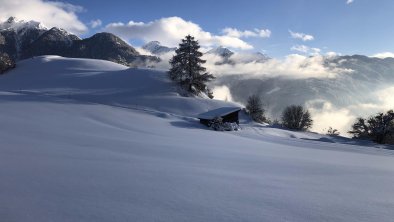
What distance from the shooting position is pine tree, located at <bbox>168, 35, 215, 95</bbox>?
2511 inches

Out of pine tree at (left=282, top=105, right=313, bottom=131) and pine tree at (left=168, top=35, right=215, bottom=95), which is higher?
pine tree at (left=168, top=35, right=215, bottom=95)

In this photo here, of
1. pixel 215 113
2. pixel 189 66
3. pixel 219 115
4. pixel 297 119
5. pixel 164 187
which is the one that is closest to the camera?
pixel 164 187

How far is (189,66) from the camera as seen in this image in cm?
6412

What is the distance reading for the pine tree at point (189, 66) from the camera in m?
63.8

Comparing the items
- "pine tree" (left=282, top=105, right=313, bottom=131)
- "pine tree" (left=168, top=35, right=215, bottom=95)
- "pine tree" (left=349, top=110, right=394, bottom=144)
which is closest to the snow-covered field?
"pine tree" (left=349, top=110, right=394, bottom=144)

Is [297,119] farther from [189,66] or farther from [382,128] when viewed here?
[189,66]

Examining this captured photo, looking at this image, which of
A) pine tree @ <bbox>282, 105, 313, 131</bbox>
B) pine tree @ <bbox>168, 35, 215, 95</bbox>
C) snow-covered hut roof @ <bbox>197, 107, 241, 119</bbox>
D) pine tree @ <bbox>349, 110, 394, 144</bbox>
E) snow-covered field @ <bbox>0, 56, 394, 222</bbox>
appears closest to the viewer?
snow-covered field @ <bbox>0, 56, 394, 222</bbox>

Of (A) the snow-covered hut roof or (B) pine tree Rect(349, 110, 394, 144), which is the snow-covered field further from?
(B) pine tree Rect(349, 110, 394, 144)

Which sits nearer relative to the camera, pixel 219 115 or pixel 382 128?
pixel 219 115

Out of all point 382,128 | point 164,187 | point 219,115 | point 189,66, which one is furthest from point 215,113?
point 164,187

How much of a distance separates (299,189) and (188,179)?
2.99m

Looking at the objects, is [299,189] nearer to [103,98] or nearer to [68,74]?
[103,98]

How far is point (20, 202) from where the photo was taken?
606cm

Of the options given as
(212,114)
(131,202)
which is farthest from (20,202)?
(212,114)
